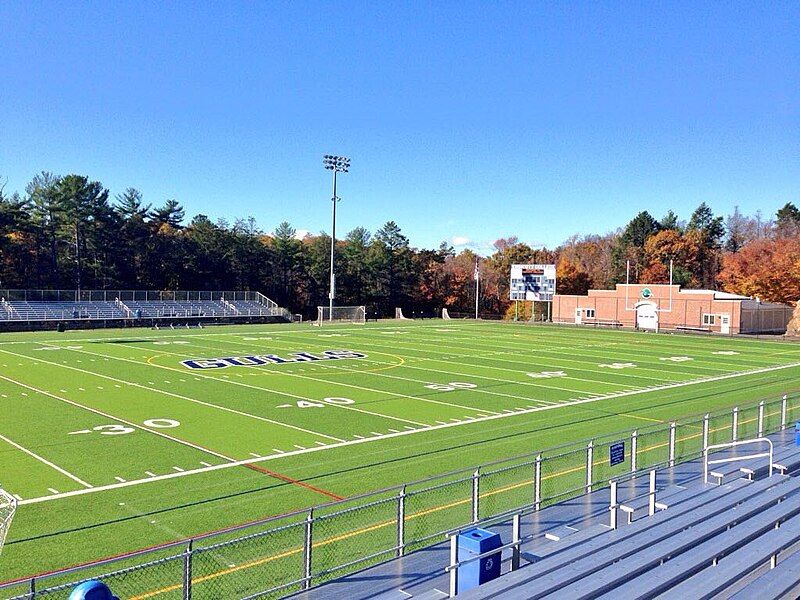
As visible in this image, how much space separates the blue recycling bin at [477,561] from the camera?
22.4ft

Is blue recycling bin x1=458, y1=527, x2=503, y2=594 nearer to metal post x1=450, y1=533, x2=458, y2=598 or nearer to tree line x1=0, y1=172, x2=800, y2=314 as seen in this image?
metal post x1=450, y1=533, x2=458, y2=598

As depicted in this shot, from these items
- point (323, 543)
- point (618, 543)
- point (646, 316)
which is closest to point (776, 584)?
point (618, 543)

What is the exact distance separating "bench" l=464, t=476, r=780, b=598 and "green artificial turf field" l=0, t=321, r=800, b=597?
15.3 feet

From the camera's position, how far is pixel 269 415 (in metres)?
19.0

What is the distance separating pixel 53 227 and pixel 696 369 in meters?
58.4

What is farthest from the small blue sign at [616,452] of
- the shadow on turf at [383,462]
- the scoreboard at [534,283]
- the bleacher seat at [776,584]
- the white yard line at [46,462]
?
the scoreboard at [534,283]

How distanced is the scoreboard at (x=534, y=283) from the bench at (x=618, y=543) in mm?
55168

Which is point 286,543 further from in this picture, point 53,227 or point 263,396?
point 53,227

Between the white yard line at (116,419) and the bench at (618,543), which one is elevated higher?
the bench at (618,543)

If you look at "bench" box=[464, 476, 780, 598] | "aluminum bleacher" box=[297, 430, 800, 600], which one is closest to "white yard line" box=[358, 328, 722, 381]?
"aluminum bleacher" box=[297, 430, 800, 600]

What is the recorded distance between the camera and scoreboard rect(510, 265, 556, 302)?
64.2 m

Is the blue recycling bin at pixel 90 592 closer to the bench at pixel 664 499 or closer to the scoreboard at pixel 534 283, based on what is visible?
the bench at pixel 664 499

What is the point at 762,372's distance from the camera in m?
30.6

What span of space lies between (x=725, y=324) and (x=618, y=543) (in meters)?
56.7
